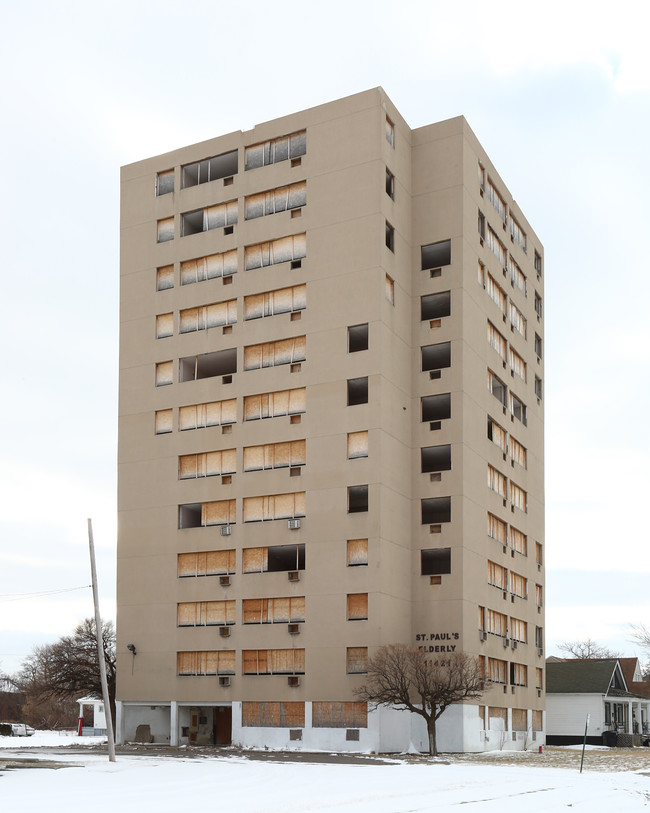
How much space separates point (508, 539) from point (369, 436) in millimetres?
16778

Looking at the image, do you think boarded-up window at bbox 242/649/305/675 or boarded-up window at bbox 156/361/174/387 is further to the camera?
boarded-up window at bbox 156/361/174/387

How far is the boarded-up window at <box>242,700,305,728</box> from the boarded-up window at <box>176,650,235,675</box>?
2546 millimetres

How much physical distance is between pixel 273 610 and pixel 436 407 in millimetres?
16214

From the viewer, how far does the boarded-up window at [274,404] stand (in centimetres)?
6644

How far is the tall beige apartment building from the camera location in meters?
63.4

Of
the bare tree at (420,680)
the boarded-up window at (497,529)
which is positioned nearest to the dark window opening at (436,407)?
the boarded-up window at (497,529)

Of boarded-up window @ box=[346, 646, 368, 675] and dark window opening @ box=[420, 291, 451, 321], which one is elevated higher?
dark window opening @ box=[420, 291, 451, 321]

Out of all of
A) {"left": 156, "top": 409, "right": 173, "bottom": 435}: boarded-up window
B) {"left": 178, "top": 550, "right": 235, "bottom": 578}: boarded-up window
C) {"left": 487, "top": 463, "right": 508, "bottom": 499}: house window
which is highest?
{"left": 156, "top": 409, "right": 173, "bottom": 435}: boarded-up window

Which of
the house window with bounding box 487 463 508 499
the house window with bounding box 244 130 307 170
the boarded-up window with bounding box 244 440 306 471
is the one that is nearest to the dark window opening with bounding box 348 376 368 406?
the boarded-up window with bounding box 244 440 306 471

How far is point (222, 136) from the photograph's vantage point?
73188 mm

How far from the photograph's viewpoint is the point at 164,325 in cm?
7275

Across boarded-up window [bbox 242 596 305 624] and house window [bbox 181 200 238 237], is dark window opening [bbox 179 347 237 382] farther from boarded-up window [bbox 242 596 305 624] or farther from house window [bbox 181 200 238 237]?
boarded-up window [bbox 242 596 305 624]

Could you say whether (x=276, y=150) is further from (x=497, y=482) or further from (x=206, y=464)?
(x=497, y=482)

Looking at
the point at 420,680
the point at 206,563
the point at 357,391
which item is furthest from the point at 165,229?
the point at 420,680
